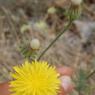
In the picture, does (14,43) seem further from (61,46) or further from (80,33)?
(80,33)

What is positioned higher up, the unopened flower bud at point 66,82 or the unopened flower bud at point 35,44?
the unopened flower bud at point 35,44

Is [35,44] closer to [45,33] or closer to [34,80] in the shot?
[34,80]

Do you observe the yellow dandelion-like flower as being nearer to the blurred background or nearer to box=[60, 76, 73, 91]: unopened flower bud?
box=[60, 76, 73, 91]: unopened flower bud

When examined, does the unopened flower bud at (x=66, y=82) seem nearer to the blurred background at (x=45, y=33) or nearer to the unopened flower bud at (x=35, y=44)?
the unopened flower bud at (x=35, y=44)

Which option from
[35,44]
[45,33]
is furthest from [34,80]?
[45,33]

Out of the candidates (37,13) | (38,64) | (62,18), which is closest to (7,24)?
(37,13)

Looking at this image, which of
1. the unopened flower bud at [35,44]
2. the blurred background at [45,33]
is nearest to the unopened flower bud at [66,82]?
the unopened flower bud at [35,44]
